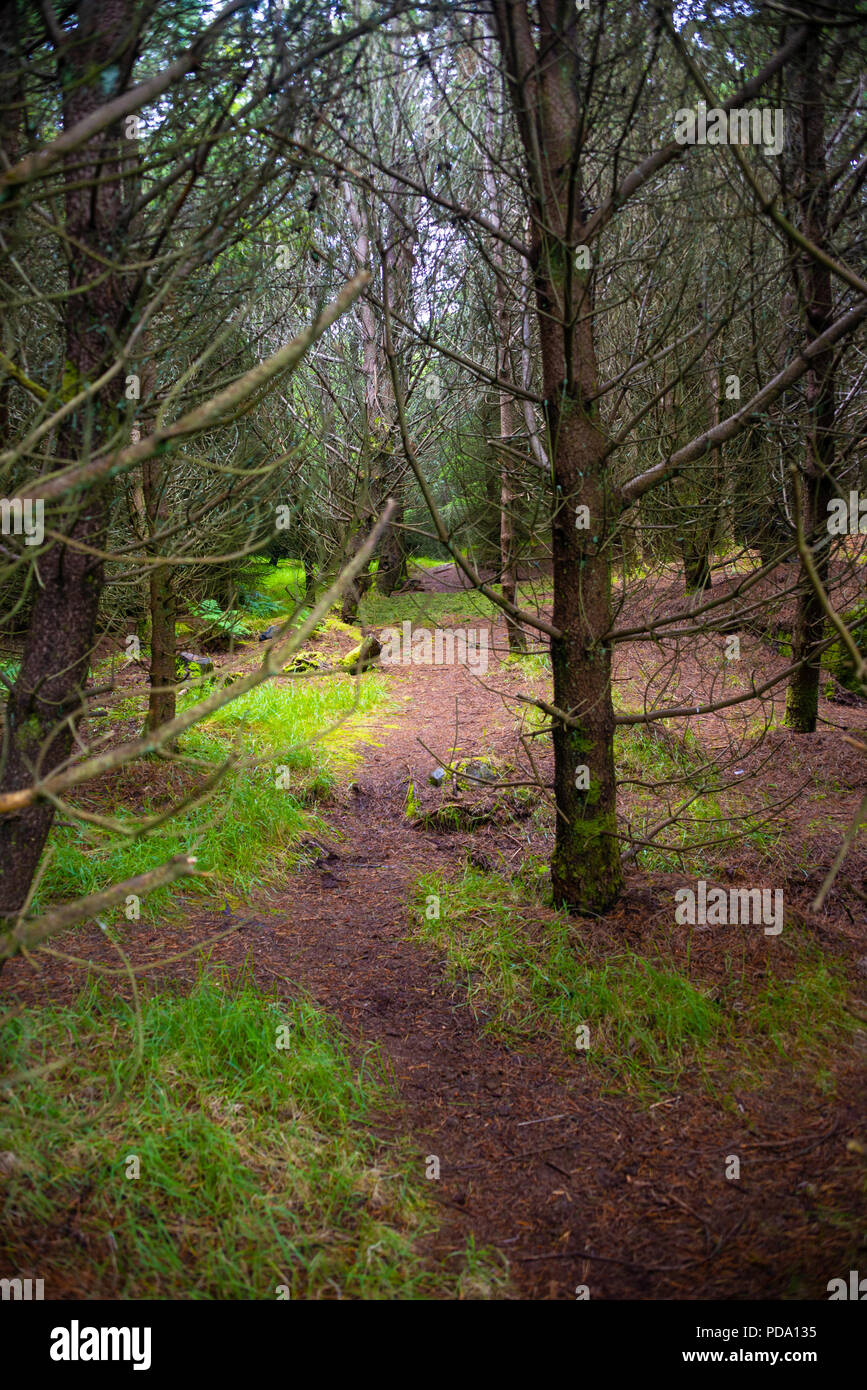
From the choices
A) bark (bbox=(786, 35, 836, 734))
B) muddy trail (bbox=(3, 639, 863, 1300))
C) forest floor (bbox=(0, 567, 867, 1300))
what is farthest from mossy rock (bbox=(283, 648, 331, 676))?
bark (bbox=(786, 35, 836, 734))

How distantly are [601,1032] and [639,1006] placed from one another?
0.67 feet

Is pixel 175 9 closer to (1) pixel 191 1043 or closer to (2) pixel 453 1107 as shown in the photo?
(1) pixel 191 1043

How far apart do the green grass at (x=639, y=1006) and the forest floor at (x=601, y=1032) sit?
0.01 meters

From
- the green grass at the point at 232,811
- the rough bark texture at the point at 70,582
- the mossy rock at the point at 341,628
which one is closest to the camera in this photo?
the rough bark texture at the point at 70,582

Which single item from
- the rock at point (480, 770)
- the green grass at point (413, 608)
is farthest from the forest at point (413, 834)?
the green grass at point (413, 608)

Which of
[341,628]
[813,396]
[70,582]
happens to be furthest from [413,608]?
[70,582]

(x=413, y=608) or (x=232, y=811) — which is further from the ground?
(x=413, y=608)

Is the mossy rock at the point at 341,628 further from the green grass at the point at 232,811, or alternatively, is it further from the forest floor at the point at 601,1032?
the forest floor at the point at 601,1032

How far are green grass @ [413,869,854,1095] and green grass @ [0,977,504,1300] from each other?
772 mm

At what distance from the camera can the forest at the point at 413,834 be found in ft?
7.43

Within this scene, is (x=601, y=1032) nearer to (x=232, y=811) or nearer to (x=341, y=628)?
(x=232, y=811)

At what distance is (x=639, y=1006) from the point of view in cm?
346

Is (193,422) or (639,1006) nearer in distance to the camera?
(193,422)

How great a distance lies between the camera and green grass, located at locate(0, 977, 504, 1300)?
225 cm
